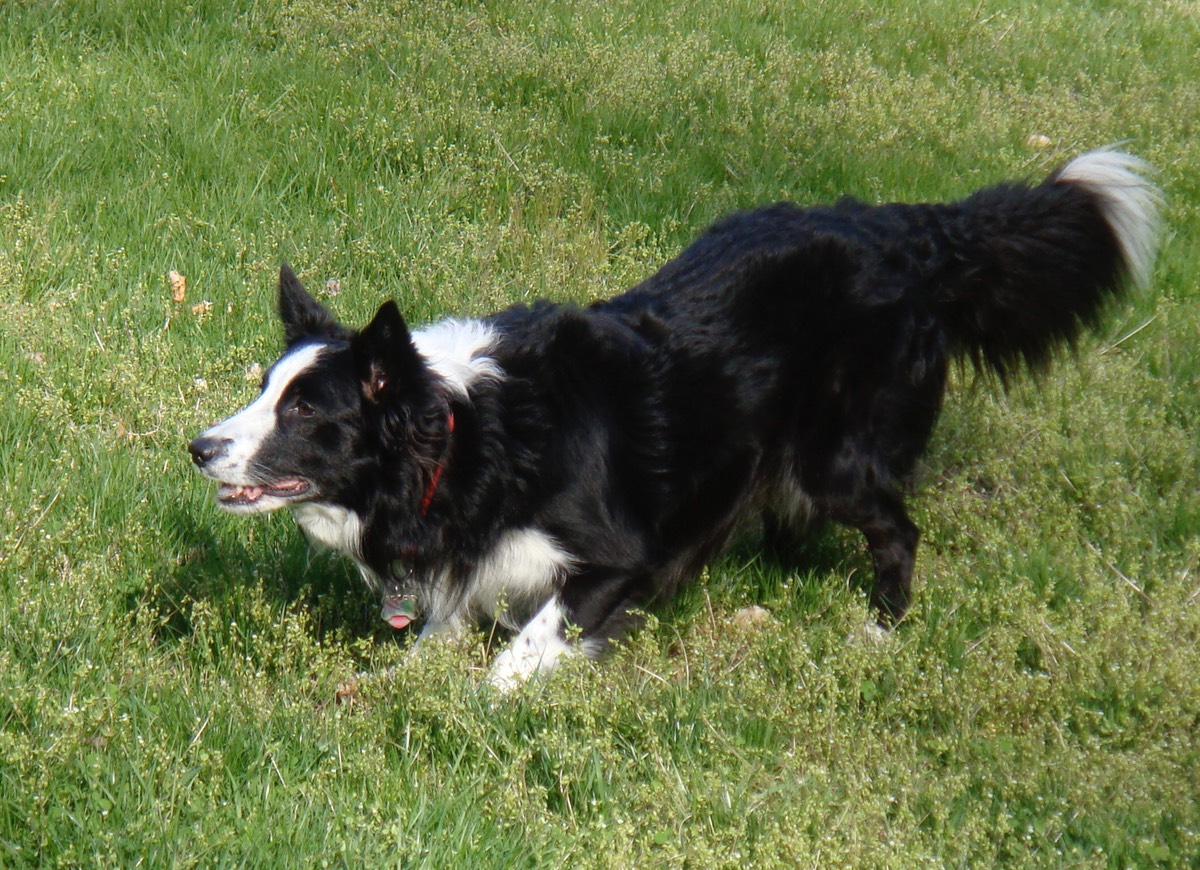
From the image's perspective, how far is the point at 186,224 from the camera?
19.7 feet

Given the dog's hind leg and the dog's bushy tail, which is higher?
the dog's bushy tail

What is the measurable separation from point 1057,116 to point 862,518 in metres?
5.17

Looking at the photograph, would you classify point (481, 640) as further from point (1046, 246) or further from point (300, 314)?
point (1046, 246)

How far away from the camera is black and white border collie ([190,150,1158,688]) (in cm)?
359

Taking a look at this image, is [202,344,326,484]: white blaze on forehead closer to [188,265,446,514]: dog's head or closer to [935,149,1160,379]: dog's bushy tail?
[188,265,446,514]: dog's head

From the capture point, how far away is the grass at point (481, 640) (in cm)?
303

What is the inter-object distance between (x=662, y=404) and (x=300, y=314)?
3.89 feet

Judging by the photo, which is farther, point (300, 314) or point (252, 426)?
point (300, 314)

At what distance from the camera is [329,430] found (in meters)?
3.55

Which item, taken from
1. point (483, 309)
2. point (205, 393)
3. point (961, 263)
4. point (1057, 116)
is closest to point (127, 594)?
point (205, 393)

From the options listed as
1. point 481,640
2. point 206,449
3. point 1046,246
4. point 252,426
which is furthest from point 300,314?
point 1046,246

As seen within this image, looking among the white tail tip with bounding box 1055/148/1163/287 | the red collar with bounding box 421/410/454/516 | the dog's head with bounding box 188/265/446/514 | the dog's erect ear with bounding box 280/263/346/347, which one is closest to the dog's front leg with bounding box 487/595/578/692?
the red collar with bounding box 421/410/454/516

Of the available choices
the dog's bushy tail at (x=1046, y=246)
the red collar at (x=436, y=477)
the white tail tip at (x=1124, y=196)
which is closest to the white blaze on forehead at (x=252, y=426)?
the red collar at (x=436, y=477)

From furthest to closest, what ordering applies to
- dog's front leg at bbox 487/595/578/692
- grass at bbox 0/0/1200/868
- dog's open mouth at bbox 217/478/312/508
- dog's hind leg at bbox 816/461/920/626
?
dog's hind leg at bbox 816/461/920/626 → dog's front leg at bbox 487/595/578/692 → dog's open mouth at bbox 217/478/312/508 → grass at bbox 0/0/1200/868
